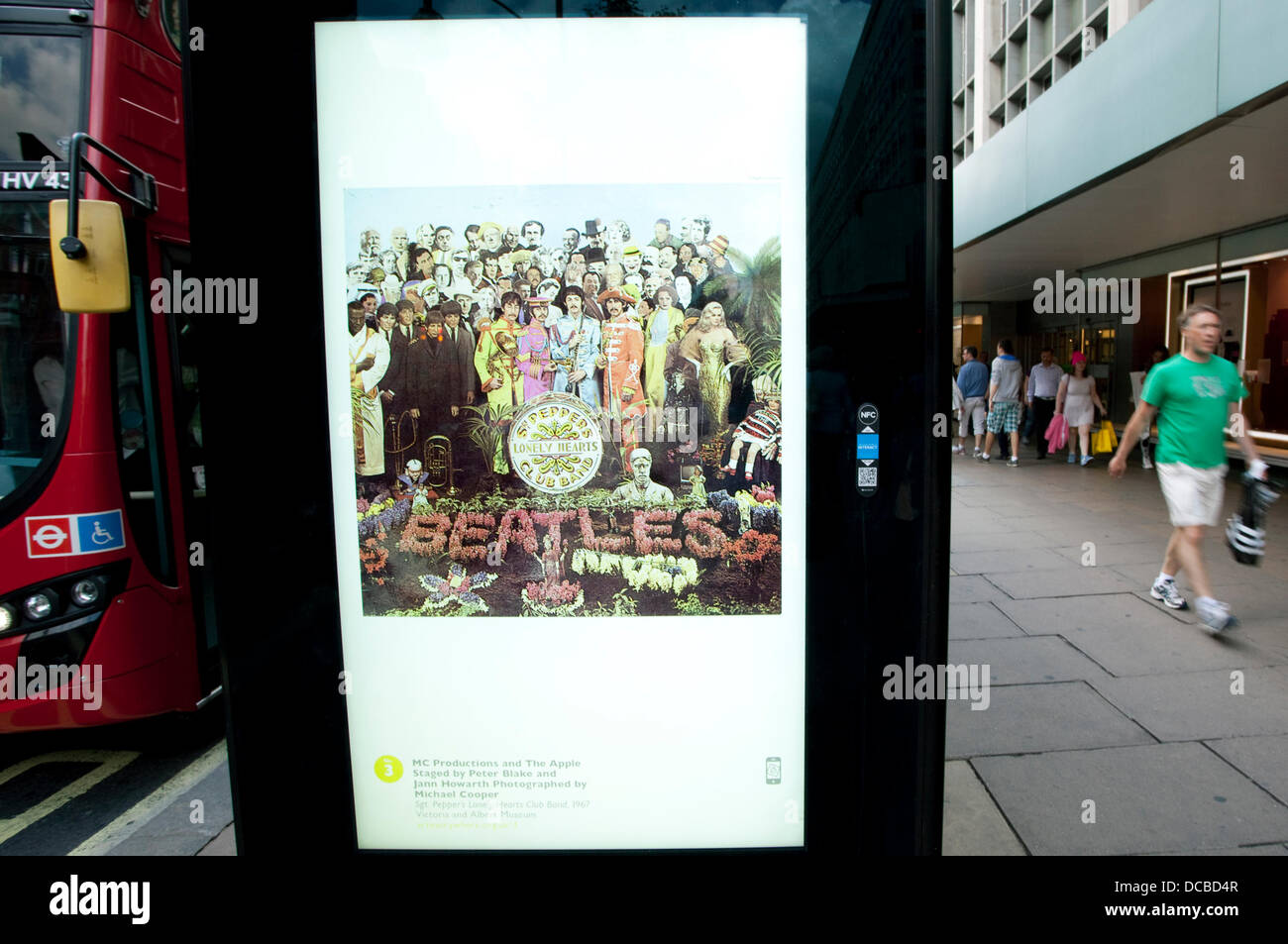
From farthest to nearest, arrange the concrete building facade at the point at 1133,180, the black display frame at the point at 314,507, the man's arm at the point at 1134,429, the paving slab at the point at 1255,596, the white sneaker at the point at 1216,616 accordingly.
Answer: the concrete building facade at the point at 1133,180 → the paving slab at the point at 1255,596 → the man's arm at the point at 1134,429 → the white sneaker at the point at 1216,616 → the black display frame at the point at 314,507

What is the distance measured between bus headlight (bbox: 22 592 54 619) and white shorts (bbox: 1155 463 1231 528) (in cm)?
589

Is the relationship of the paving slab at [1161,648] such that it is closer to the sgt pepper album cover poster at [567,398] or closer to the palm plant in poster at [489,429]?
the sgt pepper album cover poster at [567,398]

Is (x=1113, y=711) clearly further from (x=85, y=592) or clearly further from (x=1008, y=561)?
(x=85, y=592)

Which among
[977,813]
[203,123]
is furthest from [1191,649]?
[203,123]

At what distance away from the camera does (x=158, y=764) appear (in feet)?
12.1

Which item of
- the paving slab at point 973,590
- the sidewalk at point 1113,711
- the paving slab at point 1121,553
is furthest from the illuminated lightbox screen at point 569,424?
the paving slab at point 1121,553

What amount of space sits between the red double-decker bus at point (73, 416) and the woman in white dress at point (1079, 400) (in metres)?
12.2

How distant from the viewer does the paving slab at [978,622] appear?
4.95 metres

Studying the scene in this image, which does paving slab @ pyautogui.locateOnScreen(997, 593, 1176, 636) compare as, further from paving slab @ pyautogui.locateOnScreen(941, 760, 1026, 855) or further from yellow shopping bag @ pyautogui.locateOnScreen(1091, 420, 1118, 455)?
yellow shopping bag @ pyautogui.locateOnScreen(1091, 420, 1118, 455)

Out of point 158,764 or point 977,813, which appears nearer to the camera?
point 977,813

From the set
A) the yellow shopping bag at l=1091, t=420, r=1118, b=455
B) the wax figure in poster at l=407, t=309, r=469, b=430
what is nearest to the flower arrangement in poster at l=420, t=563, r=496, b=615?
the wax figure in poster at l=407, t=309, r=469, b=430
